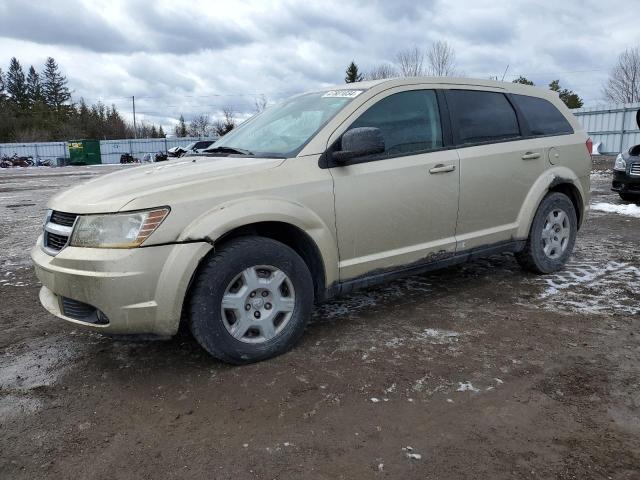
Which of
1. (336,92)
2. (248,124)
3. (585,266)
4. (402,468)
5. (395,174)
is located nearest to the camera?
(402,468)

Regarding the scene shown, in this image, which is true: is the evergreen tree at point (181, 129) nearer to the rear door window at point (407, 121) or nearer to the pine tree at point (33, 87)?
the pine tree at point (33, 87)

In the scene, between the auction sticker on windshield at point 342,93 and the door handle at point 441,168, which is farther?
the door handle at point 441,168

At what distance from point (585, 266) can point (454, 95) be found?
95.7 inches

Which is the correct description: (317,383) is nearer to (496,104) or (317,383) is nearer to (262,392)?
(262,392)

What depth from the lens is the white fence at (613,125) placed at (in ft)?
75.5

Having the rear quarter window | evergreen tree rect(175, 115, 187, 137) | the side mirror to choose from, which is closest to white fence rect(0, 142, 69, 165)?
evergreen tree rect(175, 115, 187, 137)

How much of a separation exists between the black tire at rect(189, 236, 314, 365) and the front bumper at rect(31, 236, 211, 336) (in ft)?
0.33

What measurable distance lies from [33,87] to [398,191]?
319 feet

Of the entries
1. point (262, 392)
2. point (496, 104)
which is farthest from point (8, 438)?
point (496, 104)

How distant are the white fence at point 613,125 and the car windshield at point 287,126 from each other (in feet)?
72.3

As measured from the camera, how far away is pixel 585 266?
521cm

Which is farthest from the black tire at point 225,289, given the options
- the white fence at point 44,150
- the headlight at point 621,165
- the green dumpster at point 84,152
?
the white fence at point 44,150

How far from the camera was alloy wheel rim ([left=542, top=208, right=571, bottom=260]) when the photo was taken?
4777 mm

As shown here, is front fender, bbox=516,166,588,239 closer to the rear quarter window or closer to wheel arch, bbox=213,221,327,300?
the rear quarter window
